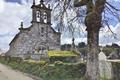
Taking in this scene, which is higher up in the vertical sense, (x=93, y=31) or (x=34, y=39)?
(x=34, y=39)

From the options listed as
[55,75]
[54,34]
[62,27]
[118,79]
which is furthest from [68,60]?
[62,27]

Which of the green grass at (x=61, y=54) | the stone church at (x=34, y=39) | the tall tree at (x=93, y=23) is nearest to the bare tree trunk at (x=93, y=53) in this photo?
the tall tree at (x=93, y=23)

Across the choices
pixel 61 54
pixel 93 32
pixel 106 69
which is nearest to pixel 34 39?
pixel 61 54

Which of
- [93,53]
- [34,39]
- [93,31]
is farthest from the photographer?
[34,39]

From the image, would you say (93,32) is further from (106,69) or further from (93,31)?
(106,69)

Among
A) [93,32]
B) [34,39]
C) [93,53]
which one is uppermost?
[34,39]

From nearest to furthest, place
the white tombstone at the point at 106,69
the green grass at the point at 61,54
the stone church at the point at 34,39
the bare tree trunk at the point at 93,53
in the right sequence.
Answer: the bare tree trunk at the point at 93,53 < the white tombstone at the point at 106,69 < the green grass at the point at 61,54 < the stone church at the point at 34,39

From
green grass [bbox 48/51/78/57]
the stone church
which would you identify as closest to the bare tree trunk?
green grass [bbox 48/51/78/57]

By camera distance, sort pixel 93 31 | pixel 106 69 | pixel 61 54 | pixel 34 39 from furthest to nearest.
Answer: pixel 34 39 < pixel 61 54 < pixel 106 69 < pixel 93 31

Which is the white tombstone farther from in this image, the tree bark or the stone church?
the stone church

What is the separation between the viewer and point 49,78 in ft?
81.8

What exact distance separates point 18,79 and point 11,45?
47031mm

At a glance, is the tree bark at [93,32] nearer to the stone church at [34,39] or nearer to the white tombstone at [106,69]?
the white tombstone at [106,69]

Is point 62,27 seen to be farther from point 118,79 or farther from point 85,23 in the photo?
point 118,79
